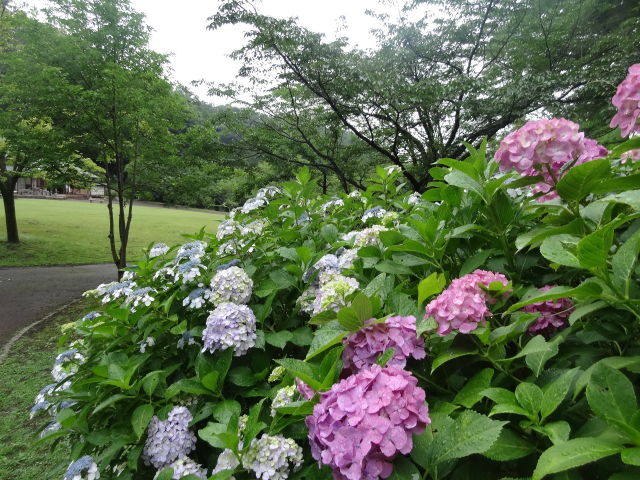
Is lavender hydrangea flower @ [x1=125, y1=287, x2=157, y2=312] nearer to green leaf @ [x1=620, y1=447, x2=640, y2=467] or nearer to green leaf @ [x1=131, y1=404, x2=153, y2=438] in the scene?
green leaf @ [x1=131, y1=404, x2=153, y2=438]

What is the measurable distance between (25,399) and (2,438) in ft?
2.51

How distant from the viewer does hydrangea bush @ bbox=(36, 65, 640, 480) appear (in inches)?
25.5

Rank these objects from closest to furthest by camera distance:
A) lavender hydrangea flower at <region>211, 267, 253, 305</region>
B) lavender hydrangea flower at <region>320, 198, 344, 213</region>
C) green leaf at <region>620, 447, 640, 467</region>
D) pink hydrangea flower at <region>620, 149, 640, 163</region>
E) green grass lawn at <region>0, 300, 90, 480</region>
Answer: green leaf at <region>620, 447, 640, 467</region> → pink hydrangea flower at <region>620, 149, 640, 163</region> → lavender hydrangea flower at <region>211, 267, 253, 305</region> → lavender hydrangea flower at <region>320, 198, 344, 213</region> → green grass lawn at <region>0, 300, 90, 480</region>

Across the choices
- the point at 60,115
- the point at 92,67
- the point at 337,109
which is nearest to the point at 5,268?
the point at 60,115

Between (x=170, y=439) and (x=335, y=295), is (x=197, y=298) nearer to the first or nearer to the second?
(x=170, y=439)

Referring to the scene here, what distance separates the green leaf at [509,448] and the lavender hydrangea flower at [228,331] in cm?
80

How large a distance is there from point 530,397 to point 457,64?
911 centimetres

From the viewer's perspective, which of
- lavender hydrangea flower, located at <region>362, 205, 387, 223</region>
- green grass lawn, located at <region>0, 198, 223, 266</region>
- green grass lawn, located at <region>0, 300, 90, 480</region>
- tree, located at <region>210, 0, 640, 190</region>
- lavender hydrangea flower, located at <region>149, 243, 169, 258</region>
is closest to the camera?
lavender hydrangea flower, located at <region>362, 205, 387, 223</region>

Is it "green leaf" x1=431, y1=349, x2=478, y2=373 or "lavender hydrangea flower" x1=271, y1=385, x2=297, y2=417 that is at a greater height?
"green leaf" x1=431, y1=349, x2=478, y2=373

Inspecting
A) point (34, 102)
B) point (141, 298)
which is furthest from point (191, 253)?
point (34, 102)

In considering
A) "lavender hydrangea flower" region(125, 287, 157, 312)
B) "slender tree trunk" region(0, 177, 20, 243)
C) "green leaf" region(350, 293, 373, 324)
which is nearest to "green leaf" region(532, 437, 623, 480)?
"green leaf" region(350, 293, 373, 324)

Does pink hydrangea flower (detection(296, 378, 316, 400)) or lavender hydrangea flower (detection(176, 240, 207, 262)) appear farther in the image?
lavender hydrangea flower (detection(176, 240, 207, 262))

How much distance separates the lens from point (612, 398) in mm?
565

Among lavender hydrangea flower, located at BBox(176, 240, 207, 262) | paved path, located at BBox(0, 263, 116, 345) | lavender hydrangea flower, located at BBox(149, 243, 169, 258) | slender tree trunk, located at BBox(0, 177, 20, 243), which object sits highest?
lavender hydrangea flower, located at BBox(176, 240, 207, 262)
